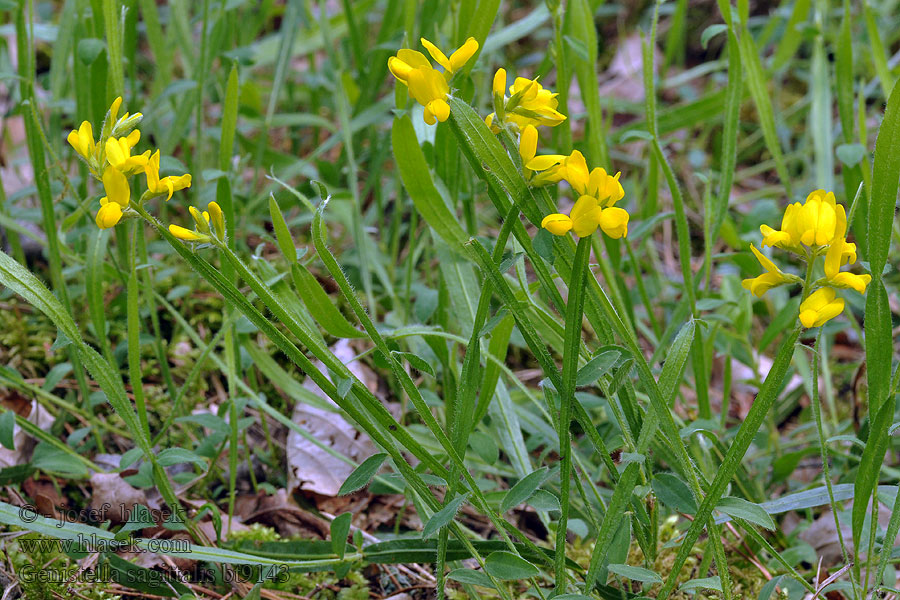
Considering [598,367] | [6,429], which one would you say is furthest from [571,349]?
[6,429]

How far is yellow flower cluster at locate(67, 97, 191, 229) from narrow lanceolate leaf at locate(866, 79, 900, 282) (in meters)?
0.83

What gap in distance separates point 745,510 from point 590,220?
43cm

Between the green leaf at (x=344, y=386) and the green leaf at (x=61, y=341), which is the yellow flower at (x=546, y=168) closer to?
the green leaf at (x=344, y=386)

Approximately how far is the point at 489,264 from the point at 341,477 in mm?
834

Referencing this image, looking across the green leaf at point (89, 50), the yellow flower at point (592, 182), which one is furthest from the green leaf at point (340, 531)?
the green leaf at point (89, 50)

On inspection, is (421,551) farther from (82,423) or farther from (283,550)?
(82,423)

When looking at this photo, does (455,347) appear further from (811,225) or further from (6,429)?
(6,429)

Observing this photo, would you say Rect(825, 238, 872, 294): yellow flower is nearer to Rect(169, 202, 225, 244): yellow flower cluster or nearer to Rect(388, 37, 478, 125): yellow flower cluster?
Rect(388, 37, 478, 125): yellow flower cluster

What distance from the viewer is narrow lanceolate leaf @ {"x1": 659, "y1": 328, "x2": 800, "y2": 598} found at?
0.80 m

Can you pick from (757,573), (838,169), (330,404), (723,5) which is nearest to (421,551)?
(330,404)

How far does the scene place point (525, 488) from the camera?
0.94 meters

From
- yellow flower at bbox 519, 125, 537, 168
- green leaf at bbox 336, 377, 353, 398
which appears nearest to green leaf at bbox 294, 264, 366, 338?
green leaf at bbox 336, 377, 353, 398

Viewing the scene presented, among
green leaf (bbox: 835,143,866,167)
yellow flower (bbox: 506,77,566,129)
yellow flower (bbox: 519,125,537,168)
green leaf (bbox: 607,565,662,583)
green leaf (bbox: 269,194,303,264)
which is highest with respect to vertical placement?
yellow flower (bbox: 506,77,566,129)

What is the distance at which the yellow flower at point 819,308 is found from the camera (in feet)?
2.33
